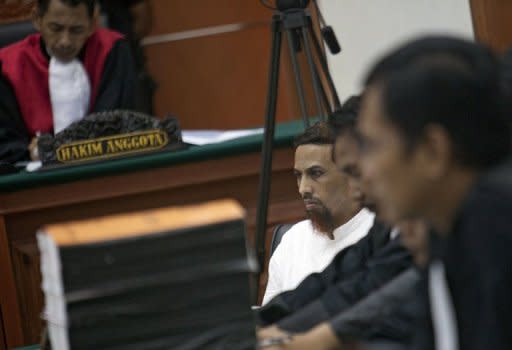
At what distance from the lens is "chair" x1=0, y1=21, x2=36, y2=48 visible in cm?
480

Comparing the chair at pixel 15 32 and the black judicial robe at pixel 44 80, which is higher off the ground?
the chair at pixel 15 32

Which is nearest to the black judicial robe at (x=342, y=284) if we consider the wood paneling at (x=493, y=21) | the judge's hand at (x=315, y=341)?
the judge's hand at (x=315, y=341)

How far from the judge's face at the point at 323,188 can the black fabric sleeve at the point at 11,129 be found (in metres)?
1.42

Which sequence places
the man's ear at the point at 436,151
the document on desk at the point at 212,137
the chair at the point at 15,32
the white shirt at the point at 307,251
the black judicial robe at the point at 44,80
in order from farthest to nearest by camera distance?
the chair at the point at 15,32 < the black judicial robe at the point at 44,80 < the document on desk at the point at 212,137 < the white shirt at the point at 307,251 < the man's ear at the point at 436,151

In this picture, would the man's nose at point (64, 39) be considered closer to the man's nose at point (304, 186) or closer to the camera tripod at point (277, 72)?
the camera tripod at point (277, 72)

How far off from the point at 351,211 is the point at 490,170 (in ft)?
5.03

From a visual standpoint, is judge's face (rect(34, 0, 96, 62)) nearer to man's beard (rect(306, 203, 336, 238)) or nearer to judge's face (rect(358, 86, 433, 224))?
man's beard (rect(306, 203, 336, 238))

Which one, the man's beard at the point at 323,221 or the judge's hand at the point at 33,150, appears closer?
the man's beard at the point at 323,221

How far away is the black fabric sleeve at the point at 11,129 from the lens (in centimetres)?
405

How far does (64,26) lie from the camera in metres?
4.15

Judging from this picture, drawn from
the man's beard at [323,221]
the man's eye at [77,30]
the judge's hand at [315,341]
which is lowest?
the man's beard at [323,221]

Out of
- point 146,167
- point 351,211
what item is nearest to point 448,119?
point 351,211

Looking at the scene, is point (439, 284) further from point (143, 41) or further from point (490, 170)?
point (143, 41)

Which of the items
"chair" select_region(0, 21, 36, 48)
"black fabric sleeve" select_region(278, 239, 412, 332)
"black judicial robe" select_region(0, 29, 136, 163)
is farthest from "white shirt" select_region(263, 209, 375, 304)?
"chair" select_region(0, 21, 36, 48)
